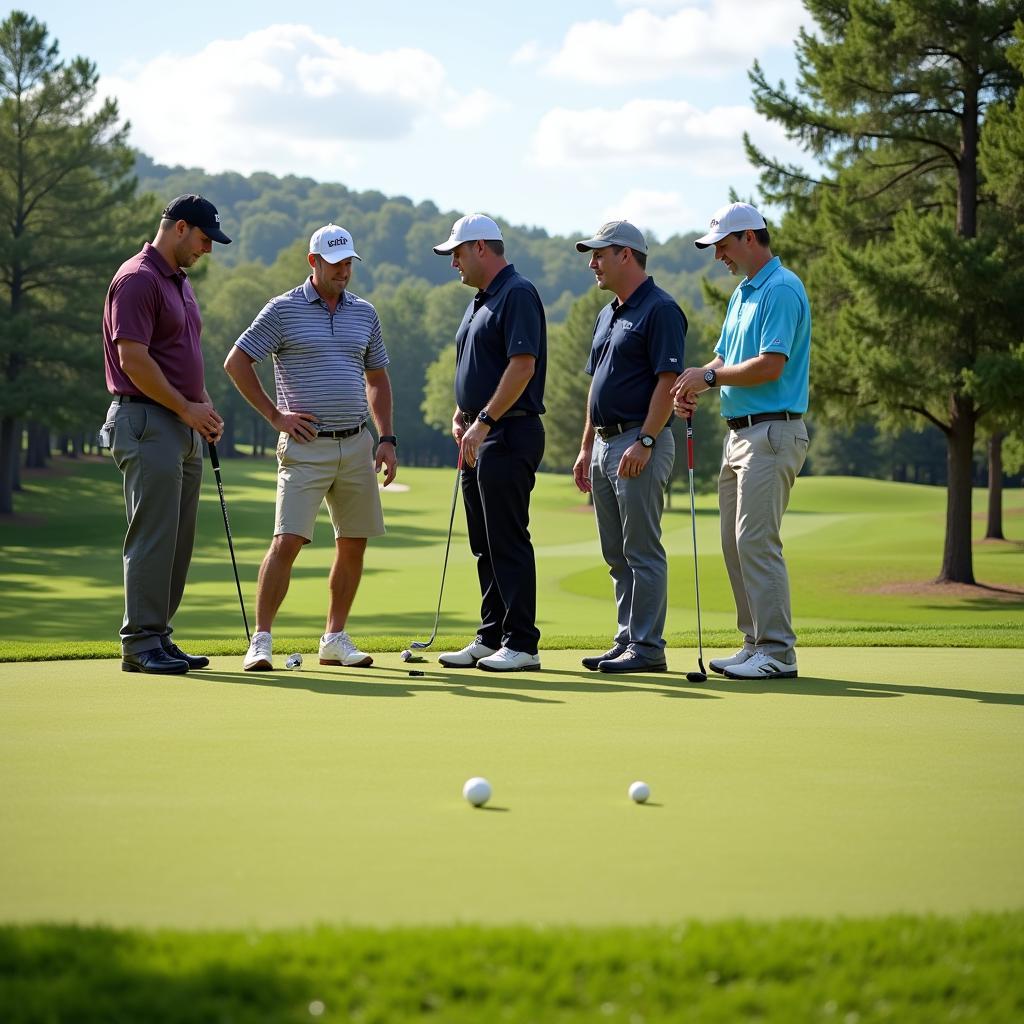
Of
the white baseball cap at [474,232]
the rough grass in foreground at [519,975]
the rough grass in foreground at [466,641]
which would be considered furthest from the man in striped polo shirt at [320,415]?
the rough grass in foreground at [519,975]

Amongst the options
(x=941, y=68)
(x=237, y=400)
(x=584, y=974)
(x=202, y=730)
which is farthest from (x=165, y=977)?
(x=237, y=400)

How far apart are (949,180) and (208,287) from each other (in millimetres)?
73514

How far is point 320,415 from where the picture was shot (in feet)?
25.2

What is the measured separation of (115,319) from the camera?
729 centimetres

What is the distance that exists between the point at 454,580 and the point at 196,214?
18012 millimetres

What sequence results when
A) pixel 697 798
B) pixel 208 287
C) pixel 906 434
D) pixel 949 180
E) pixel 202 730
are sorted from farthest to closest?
pixel 208 287 < pixel 906 434 < pixel 949 180 < pixel 202 730 < pixel 697 798

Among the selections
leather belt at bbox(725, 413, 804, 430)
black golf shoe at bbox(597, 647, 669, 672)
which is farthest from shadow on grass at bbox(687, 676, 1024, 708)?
leather belt at bbox(725, 413, 804, 430)

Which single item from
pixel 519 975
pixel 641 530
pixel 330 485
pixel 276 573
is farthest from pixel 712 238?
pixel 519 975

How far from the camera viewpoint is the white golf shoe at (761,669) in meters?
7.01

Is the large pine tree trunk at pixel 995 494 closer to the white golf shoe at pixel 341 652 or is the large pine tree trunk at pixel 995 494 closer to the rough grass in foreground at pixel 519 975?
the white golf shoe at pixel 341 652

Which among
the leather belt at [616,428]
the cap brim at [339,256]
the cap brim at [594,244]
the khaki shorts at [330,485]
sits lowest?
the khaki shorts at [330,485]

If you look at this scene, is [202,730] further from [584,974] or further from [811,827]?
[584,974]

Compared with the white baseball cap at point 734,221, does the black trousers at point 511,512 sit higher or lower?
lower

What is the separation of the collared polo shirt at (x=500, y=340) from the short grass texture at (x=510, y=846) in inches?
59.7
